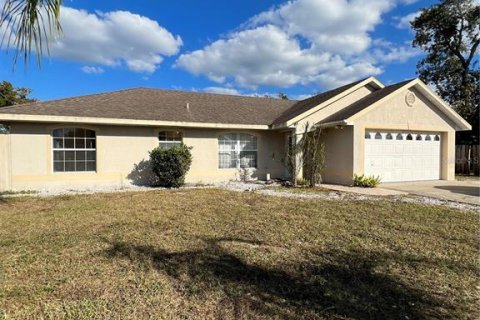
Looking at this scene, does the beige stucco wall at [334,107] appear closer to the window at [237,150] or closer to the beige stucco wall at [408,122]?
the beige stucco wall at [408,122]

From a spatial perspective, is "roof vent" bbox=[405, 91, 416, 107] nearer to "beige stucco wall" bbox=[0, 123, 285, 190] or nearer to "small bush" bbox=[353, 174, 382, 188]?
"small bush" bbox=[353, 174, 382, 188]

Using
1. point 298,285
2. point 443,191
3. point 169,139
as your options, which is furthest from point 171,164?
point 443,191

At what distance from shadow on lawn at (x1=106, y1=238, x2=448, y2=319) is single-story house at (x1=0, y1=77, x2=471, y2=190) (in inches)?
373

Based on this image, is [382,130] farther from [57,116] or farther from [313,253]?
[57,116]

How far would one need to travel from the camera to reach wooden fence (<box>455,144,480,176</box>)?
68.3ft

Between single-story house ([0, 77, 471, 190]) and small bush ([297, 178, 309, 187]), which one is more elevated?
A: single-story house ([0, 77, 471, 190])

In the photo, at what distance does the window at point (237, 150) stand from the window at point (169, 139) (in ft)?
6.90

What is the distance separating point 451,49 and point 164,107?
2623cm

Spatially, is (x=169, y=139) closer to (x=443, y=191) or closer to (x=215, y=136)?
(x=215, y=136)

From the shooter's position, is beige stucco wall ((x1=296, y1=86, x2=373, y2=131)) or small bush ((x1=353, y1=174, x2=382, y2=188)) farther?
beige stucco wall ((x1=296, y1=86, x2=373, y2=131))

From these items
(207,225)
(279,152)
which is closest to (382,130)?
(279,152)

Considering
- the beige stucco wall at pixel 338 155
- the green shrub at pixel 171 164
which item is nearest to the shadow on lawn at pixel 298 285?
the green shrub at pixel 171 164

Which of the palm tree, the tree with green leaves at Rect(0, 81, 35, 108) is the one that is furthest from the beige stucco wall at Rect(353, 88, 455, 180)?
the tree with green leaves at Rect(0, 81, 35, 108)

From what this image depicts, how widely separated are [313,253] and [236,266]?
4.71ft
